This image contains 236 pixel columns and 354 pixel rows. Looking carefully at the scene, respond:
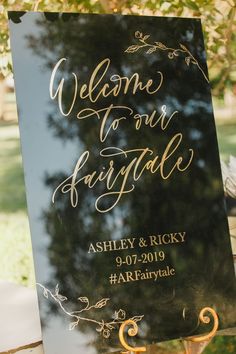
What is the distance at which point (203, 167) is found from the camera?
158 centimetres

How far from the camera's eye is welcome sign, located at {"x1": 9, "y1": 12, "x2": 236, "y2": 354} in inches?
55.4

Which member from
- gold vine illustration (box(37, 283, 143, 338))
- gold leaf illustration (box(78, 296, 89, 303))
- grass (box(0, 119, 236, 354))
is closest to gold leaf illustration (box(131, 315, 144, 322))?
gold vine illustration (box(37, 283, 143, 338))

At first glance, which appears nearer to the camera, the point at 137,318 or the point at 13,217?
the point at 137,318

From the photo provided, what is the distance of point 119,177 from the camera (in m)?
1.49

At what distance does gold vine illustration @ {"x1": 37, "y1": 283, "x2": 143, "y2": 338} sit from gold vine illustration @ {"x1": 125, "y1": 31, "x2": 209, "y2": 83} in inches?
28.4

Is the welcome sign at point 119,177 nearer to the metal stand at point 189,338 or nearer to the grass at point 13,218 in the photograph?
the metal stand at point 189,338

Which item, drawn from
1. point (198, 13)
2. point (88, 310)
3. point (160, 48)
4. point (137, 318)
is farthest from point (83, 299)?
point (198, 13)

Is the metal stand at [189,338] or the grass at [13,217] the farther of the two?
the grass at [13,217]

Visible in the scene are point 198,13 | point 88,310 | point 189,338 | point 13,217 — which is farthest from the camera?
point 198,13

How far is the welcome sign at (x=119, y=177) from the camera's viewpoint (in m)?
1.41

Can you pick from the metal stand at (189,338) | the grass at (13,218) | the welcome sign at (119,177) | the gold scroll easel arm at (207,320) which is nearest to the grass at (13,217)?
the grass at (13,218)

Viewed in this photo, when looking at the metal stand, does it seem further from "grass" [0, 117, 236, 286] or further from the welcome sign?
"grass" [0, 117, 236, 286]

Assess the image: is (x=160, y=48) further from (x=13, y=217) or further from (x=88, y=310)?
(x=88, y=310)

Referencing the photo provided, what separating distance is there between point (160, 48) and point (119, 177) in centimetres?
42
